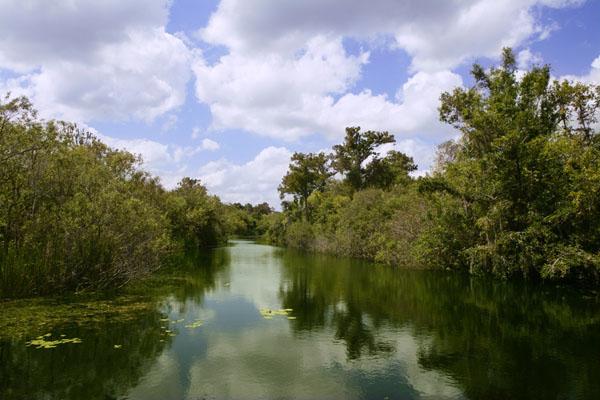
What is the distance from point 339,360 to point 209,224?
45.0 metres

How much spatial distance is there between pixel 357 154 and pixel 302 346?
37.3 metres

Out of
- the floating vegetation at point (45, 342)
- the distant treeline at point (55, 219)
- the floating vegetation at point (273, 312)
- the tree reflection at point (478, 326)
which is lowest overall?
the tree reflection at point (478, 326)

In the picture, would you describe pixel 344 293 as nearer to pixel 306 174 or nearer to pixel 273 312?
pixel 273 312

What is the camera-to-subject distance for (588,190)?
14305mm

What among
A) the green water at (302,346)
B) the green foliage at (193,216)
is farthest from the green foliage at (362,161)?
Result: the green water at (302,346)

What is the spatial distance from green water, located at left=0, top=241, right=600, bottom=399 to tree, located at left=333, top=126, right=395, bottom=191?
3027 centimetres

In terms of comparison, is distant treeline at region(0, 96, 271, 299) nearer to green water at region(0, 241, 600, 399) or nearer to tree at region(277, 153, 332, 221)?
green water at region(0, 241, 600, 399)

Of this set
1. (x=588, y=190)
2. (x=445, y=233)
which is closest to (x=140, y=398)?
(x=588, y=190)

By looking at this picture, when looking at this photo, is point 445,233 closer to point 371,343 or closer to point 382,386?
point 371,343

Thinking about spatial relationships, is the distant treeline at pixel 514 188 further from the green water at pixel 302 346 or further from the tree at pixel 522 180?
the green water at pixel 302 346

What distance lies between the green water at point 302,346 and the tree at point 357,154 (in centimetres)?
3027

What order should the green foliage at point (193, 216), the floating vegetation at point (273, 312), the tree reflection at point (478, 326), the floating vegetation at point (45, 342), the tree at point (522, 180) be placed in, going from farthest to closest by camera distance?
the green foliage at point (193, 216) → the tree at point (522, 180) → the floating vegetation at point (273, 312) → the floating vegetation at point (45, 342) → the tree reflection at point (478, 326)

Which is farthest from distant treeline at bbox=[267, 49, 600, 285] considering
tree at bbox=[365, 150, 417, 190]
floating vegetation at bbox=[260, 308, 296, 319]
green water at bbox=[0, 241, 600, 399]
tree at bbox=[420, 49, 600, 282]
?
tree at bbox=[365, 150, 417, 190]

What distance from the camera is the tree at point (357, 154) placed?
43.7 metres
